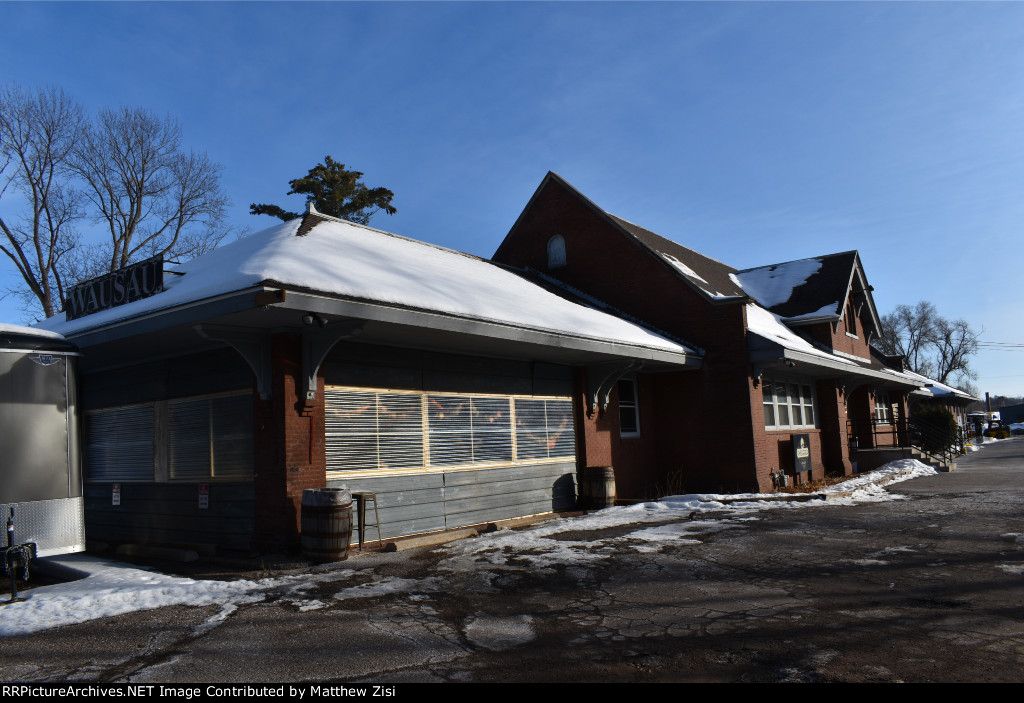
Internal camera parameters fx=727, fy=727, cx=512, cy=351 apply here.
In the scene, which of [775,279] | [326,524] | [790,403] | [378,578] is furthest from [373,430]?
[775,279]

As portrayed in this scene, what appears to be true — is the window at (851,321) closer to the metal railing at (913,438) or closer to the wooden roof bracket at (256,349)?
the metal railing at (913,438)

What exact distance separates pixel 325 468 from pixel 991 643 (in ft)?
25.7

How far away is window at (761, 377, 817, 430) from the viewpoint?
1964cm

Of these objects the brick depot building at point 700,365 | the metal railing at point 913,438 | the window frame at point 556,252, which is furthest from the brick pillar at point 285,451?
the metal railing at point 913,438

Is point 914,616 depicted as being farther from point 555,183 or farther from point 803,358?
point 555,183

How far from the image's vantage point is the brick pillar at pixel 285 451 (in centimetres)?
970

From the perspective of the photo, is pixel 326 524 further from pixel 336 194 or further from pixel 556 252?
pixel 336 194

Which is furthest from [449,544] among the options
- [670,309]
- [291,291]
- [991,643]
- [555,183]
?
[555,183]

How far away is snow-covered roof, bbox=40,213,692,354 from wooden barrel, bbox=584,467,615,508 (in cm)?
269

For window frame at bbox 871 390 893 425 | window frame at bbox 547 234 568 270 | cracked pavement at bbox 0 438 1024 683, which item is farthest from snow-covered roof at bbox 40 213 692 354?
window frame at bbox 871 390 893 425

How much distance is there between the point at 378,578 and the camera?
332 inches

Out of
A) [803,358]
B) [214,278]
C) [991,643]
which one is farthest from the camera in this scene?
[803,358]

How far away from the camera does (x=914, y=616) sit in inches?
244

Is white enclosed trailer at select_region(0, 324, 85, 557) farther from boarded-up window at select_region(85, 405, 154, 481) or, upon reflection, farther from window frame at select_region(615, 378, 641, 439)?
window frame at select_region(615, 378, 641, 439)
